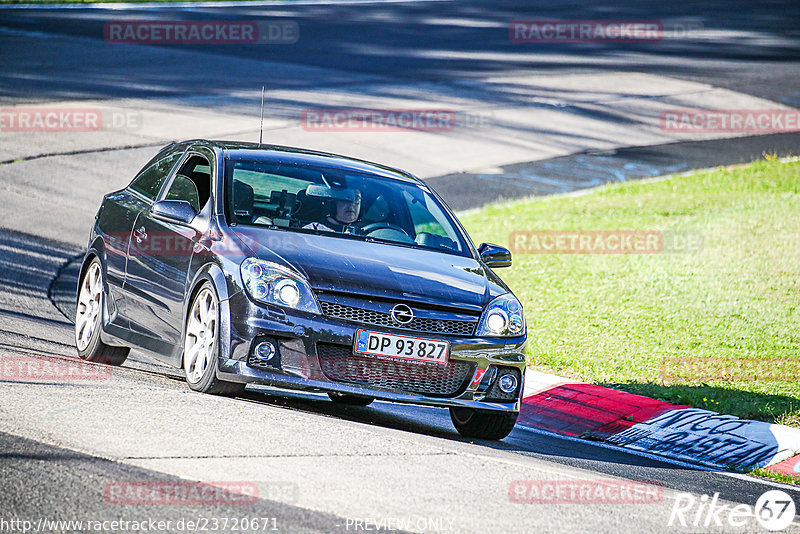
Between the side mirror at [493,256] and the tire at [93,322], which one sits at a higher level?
the side mirror at [493,256]

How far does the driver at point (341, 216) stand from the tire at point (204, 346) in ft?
3.09

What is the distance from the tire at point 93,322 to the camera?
28.9 feet

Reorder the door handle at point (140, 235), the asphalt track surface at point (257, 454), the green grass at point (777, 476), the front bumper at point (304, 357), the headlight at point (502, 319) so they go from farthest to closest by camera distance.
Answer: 1. the door handle at point (140, 235)
2. the green grass at point (777, 476)
3. the headlight at point (502, 319)
4. the front bumper at point (304, 357)
5. the asphalt track surface at point (257, 454)

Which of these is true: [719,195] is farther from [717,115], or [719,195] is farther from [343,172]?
[343,172]

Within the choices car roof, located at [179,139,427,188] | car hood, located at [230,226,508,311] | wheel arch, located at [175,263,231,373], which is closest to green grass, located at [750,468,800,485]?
car hood, located at [230,226,508,311]

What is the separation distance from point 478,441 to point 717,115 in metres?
19.7

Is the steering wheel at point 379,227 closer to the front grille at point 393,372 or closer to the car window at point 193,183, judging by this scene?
the car window at point 193,183

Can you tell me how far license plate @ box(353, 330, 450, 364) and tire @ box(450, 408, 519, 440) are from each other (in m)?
0.75

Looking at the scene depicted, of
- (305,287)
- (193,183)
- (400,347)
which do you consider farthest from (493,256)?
(193,183)

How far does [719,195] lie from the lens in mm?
18688

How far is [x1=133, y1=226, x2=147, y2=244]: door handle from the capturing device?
8.35 m

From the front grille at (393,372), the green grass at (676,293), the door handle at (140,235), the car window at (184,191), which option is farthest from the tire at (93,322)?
the green grass at (676,293)

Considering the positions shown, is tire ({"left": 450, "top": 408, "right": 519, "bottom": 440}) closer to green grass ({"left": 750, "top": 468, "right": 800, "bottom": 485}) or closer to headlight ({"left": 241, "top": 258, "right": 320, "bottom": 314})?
headlight ({"left": 241, "top": 258, "right": 320, "bottom": 314})

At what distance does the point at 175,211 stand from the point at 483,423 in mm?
2447
